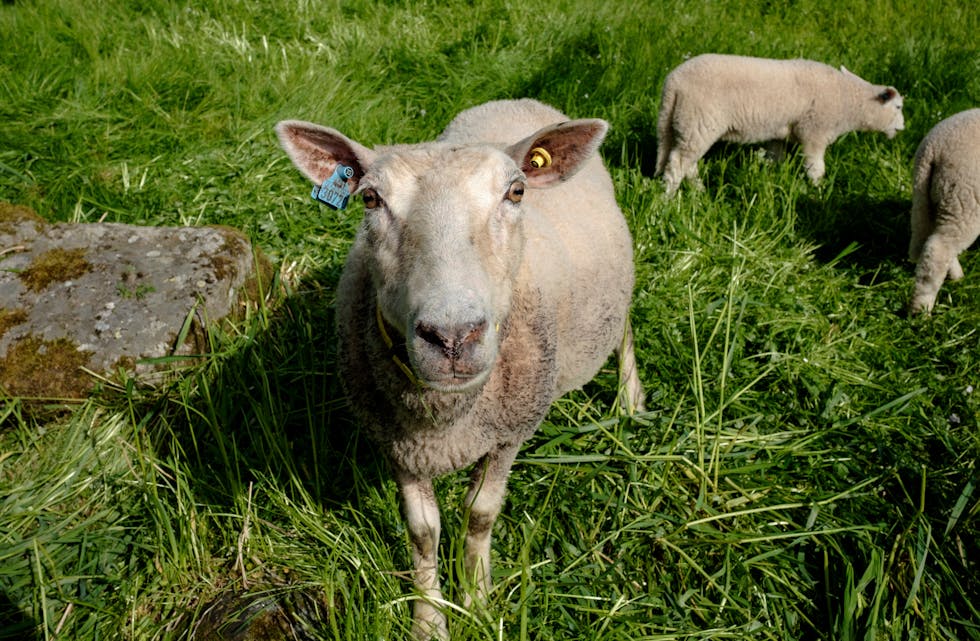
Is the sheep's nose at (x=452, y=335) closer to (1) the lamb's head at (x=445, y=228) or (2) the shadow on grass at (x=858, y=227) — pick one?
(1) the lamb's head at (x=445, y=228)

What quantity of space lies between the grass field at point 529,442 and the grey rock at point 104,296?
146 mm

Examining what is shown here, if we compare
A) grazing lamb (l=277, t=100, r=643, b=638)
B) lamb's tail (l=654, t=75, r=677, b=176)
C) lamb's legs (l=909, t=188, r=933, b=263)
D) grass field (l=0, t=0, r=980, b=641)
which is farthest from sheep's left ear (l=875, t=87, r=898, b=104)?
grazing lamb (l=277, t=100, r=643, b=638)

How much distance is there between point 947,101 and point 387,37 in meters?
5.01

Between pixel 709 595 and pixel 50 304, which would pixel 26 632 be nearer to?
pixel 50 304

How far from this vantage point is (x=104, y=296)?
3.24 meters

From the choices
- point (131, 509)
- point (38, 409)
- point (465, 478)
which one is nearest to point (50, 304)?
point (38, 409)

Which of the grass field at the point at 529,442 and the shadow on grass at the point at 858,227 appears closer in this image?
the grass field at the point at 529,442

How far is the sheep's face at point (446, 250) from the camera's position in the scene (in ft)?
6.07

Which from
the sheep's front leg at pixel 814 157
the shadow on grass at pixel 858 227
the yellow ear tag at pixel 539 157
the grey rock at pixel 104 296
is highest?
the yellow ear tag at pixel 539 157

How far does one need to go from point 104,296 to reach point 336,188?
4.93 feet

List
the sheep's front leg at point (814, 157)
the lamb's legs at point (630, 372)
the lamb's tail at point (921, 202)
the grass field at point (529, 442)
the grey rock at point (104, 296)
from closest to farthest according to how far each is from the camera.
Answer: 1. the grass field at point (529, 442)
2. the grey rock at point (104, 296)
3. the lamb's legs at point (630, 372)
4. the lamb's tail at point (921, 202)
5. the sheep's front leg at point (814, 157)

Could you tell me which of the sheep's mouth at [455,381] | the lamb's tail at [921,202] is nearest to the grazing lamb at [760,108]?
the lamb's tail at [921,202]

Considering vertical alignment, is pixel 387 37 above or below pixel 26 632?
above

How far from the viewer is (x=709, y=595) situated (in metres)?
2.74
